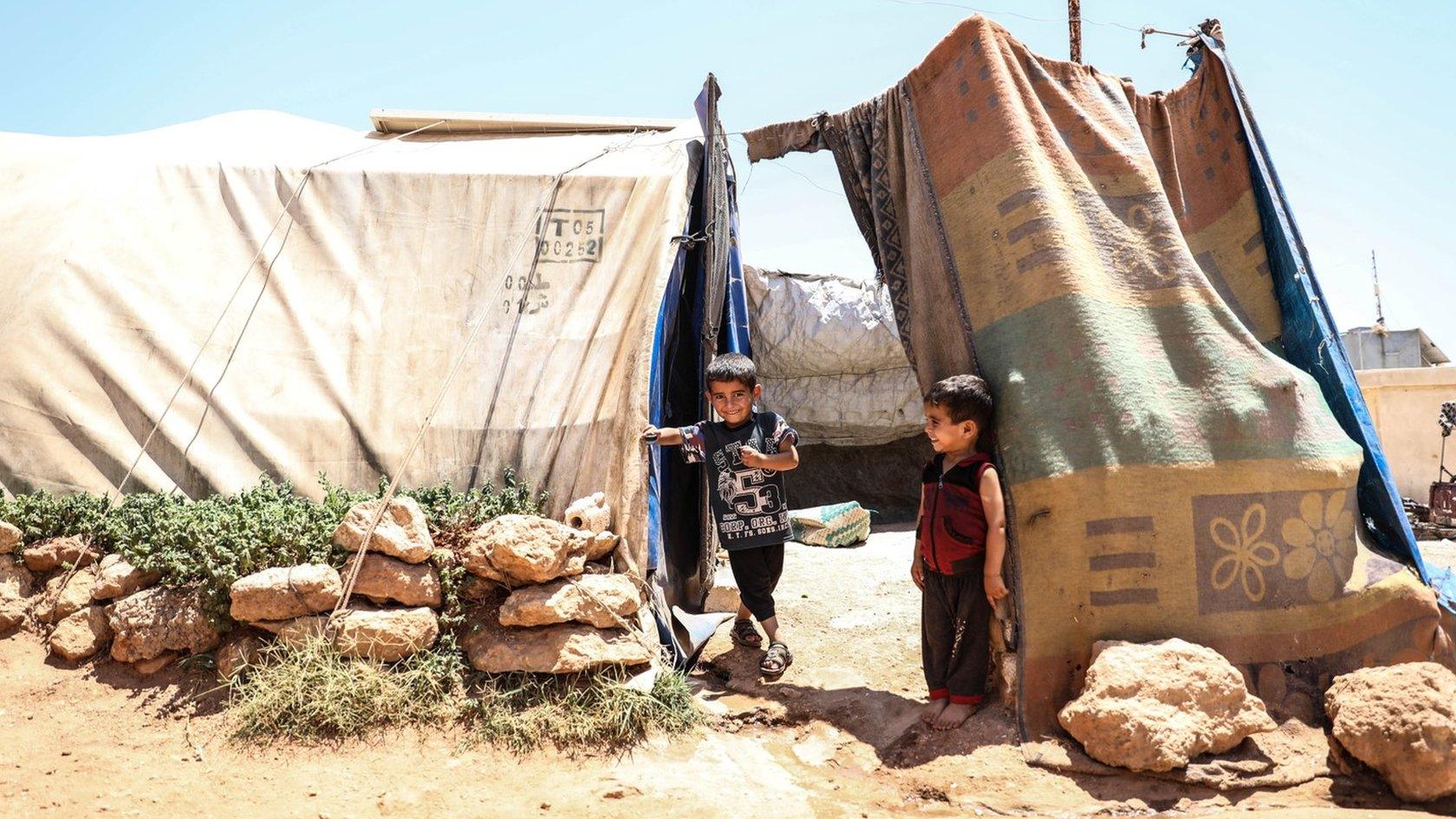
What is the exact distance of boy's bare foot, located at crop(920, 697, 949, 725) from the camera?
333 centimetres

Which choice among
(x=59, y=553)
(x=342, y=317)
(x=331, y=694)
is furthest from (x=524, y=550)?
(x=59, y=553)

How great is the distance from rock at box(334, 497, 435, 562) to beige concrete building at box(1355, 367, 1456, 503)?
34.4 ft

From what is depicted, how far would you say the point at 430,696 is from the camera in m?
3.32

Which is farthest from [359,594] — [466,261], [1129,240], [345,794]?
[1129,240]

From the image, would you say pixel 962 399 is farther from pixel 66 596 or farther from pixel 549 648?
pixel 66 596

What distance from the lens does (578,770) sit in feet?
9.98

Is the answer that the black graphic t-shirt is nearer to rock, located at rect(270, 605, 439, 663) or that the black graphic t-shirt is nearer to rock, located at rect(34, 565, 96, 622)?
rock, located at rect(270, 605, 439, 663)

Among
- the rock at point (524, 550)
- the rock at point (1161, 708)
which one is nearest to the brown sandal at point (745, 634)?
the rock at point (524, 550)

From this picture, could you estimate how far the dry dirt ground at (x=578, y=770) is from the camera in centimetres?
277

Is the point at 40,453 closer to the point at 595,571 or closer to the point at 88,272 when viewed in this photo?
the point at 88,272

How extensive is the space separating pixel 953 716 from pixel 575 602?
1.37 m

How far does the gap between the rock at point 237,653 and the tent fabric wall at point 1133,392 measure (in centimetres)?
266

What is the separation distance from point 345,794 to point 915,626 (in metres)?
2.60

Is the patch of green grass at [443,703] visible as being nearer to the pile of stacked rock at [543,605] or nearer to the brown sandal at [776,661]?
the pile of stacked rock at [543,605]
